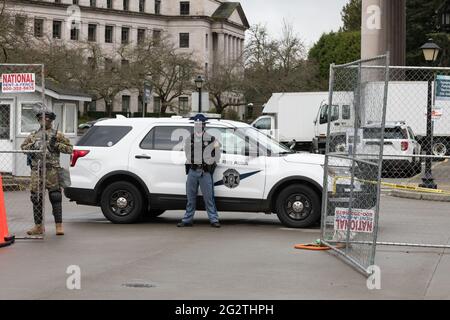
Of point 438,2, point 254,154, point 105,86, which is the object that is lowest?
point 254,154

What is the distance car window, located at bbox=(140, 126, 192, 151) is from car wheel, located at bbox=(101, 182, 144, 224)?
2.67 feet

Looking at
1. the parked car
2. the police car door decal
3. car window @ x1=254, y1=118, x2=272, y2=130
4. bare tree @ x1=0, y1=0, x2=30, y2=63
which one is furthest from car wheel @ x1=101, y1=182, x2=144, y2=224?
car window @ x1=254, y1=118, x2=272, y2=130

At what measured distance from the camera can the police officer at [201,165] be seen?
48.3 ft

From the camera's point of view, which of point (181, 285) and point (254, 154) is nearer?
point (181, 285)

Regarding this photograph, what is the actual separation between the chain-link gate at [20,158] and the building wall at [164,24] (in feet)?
232

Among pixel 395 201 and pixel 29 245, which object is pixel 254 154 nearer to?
pixel 29 245

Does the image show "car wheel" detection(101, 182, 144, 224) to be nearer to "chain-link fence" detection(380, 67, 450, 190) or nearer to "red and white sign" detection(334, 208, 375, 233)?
"chain-link fence" detection(380, 67, 450, 190)

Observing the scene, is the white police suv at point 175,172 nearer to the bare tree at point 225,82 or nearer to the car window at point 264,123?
the car window at point 264,123

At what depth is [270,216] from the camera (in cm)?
1731

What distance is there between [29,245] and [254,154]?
436 cm

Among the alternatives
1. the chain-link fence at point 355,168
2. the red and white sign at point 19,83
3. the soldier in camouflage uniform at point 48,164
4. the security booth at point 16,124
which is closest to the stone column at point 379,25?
the security booth at point 16,124

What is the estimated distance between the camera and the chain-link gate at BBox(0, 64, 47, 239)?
44.1 ft

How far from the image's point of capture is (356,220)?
1129cm
